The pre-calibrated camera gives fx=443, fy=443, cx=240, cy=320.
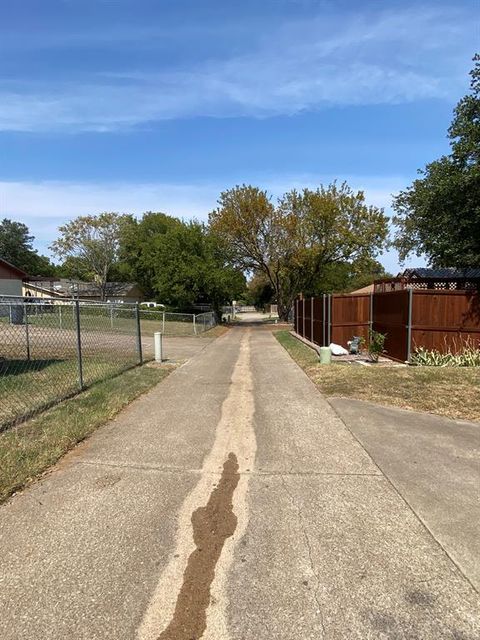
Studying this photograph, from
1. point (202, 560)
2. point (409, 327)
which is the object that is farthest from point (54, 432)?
point (409, 327)

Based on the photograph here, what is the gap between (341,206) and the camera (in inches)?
1575

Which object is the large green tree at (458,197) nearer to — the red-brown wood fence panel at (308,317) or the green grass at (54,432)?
the red-brown wood fence panel at (308,317)

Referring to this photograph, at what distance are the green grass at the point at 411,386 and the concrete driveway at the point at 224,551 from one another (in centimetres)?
255

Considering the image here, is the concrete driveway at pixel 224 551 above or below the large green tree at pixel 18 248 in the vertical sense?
below

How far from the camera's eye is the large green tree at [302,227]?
39844 millimetres

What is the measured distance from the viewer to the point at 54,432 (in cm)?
522

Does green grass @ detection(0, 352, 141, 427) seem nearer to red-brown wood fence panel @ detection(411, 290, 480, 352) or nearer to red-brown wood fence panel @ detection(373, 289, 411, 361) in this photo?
red-brown wood fence panel @ detection(373, 289, 411, 361)

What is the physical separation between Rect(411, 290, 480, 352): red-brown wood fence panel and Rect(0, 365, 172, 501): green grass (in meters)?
7.56

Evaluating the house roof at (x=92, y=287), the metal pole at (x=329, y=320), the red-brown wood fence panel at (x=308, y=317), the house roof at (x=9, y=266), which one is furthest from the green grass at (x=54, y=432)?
the house roof at (x=92, y=287)

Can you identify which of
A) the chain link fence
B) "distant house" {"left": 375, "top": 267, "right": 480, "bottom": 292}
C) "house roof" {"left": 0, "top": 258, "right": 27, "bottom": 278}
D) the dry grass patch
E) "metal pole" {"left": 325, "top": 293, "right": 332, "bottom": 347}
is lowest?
the dry grass patch

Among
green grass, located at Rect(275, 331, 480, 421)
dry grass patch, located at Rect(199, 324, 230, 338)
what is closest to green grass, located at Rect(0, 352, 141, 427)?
green grass, located at Rect(275, 331, 480, 421)

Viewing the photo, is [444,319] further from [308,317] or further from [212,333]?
[212,333]

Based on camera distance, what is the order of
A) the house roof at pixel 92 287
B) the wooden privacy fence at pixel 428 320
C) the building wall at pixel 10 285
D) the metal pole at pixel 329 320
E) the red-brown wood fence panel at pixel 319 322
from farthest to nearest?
the house roof at pixel 92 287, the building wall at pixel 10 285, the red-brown wood fence panel at pixel 319 322, the metal pole at pixel 329 320, the wooden privacy fence at pixel 428 320

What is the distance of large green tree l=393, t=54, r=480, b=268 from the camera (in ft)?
46.5
